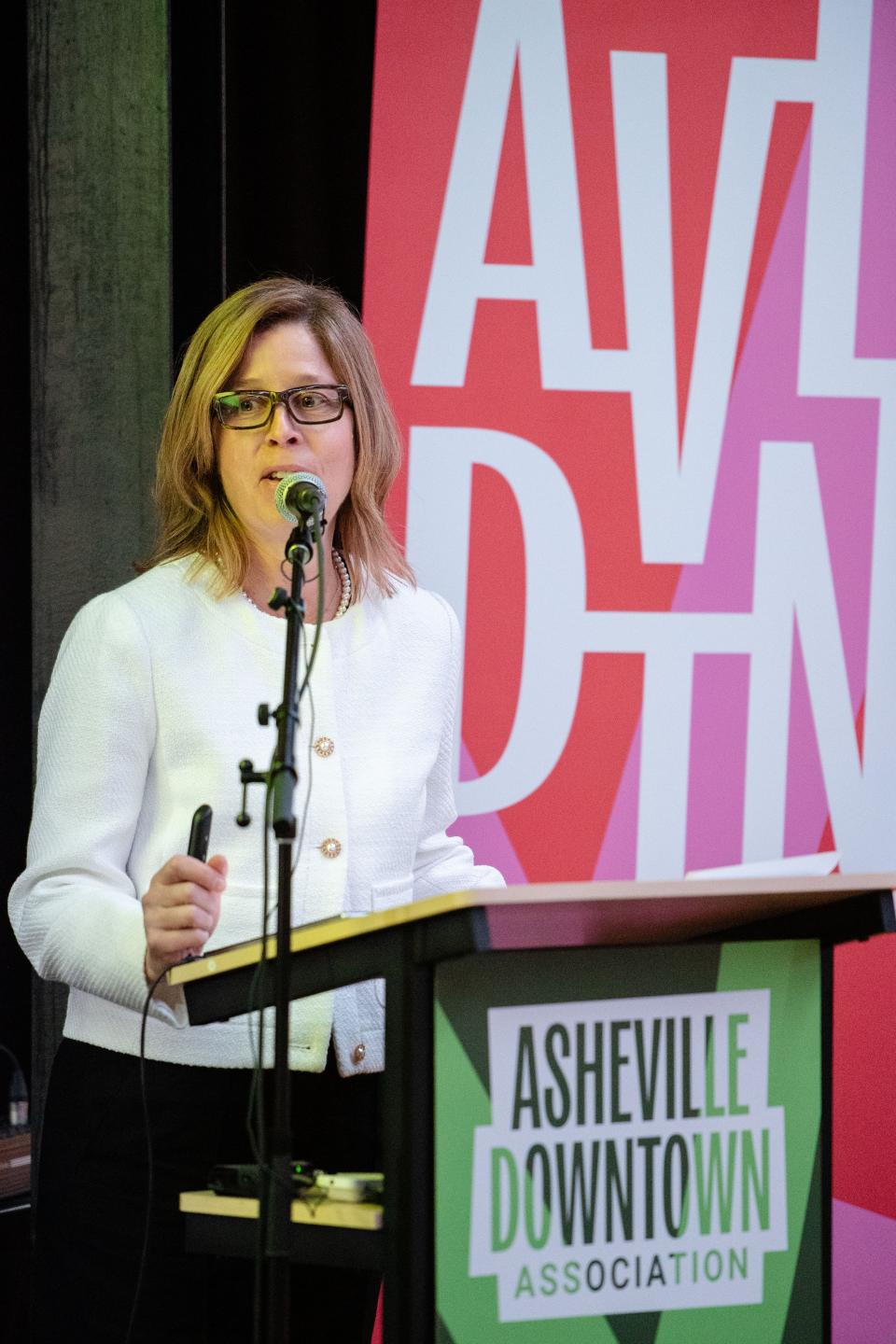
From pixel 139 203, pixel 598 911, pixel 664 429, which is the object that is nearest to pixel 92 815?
pixel 598 911

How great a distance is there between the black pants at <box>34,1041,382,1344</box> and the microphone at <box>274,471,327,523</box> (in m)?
0.79

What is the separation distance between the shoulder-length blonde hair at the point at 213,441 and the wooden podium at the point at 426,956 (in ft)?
2.55

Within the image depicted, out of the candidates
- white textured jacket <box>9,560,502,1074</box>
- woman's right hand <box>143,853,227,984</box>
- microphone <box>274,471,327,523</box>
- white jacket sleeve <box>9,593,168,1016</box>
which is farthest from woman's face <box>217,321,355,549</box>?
woman's right hand <box>143,853,227,984</box>

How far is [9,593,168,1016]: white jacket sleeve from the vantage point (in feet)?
6.54

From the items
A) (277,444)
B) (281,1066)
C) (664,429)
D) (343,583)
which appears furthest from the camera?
(664,429)

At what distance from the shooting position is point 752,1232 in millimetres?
1716

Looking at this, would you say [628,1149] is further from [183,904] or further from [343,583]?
[343,583]

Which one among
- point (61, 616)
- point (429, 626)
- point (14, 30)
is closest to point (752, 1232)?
point (429, 626)

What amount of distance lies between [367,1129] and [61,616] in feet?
4.44

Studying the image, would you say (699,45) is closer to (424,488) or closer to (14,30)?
(424,488)

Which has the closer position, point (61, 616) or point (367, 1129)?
point (367, 1129)

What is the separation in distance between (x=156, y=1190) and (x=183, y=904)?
0.49 metres

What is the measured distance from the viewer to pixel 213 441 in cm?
234

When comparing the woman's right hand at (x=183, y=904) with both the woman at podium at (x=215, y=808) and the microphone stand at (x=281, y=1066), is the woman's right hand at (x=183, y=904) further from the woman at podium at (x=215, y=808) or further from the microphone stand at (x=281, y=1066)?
the microphone stand at (x=281, y=1066)
